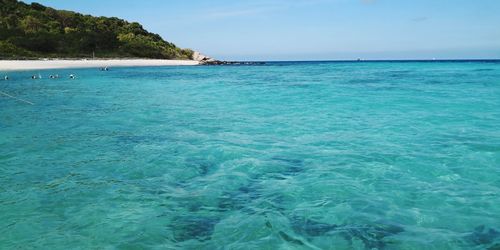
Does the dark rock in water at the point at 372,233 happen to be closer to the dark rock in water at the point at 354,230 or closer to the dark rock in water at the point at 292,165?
the dark rock in water at the point at 354,230

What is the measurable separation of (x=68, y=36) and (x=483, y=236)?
118818mm

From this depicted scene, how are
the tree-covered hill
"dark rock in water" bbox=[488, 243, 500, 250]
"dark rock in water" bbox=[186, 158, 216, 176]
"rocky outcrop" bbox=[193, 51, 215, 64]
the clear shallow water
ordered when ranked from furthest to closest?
"rocky outcrop" bbox=[193, 51, 215, 64]
the tree-covered hill
"dark rock in water" bbox=[186, 158, 216, 176]
the clear shallow water
"dark rock in water" bbox=[488, 243, 500, 250]

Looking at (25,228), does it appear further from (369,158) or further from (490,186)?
(490,186)

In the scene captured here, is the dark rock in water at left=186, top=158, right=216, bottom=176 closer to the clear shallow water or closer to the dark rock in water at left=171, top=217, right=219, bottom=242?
the clear shallow water

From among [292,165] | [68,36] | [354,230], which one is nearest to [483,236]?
[354,230]

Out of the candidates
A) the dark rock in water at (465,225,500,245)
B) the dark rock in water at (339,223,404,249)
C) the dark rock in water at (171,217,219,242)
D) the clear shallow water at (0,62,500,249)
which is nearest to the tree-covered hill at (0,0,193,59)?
the clear shallow water at (0,62,500,249)

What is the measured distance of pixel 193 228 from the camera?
7.01 m

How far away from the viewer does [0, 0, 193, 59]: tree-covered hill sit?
3808 inches

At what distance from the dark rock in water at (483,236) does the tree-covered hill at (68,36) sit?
9361 centimetres

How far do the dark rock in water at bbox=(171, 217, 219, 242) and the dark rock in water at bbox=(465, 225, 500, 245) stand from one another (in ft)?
14.6

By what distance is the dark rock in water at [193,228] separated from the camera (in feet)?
21.9

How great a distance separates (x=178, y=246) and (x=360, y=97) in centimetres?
2632

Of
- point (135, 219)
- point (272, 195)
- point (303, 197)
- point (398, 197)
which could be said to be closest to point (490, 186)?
point (398, 197)

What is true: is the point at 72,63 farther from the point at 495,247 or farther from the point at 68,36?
the point at 495,247
